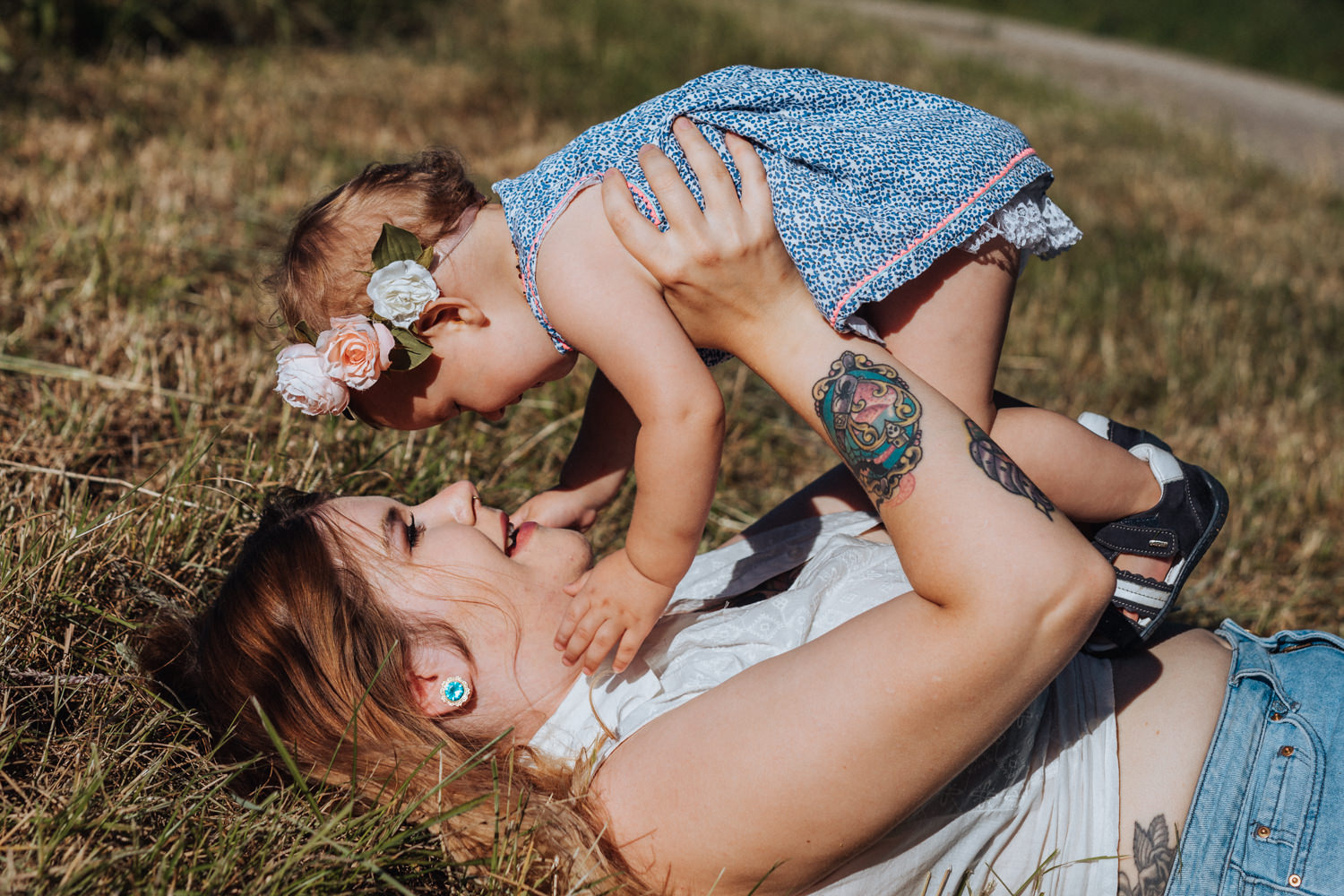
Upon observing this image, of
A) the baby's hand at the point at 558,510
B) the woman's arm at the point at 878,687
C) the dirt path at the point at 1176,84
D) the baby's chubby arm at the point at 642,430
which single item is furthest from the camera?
the dirt path at the point at 1176,84

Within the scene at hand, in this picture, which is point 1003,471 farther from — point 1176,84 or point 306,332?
point 1176,84

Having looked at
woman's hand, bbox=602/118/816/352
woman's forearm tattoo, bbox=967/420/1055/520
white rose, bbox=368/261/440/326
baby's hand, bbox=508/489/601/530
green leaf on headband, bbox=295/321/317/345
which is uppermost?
woman's hand, bbox=602/118/816/352

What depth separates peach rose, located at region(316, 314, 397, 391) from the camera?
6.32ft

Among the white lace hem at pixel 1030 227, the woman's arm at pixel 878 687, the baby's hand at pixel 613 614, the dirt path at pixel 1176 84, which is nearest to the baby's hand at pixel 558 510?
the baby's hand at pixel 613 614

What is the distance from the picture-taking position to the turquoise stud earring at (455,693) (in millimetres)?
1753

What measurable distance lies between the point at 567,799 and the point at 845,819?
1.44 ft

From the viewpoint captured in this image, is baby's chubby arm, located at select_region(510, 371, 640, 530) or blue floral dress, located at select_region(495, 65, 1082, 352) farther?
baby's chubby arm, located at select_region(510, 371, 640, 530)

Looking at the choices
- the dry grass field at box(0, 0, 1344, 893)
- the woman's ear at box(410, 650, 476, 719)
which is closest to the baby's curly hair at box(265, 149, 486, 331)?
the dry grass field at box(0, 0, 1344, 893)

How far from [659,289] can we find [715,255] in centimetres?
16

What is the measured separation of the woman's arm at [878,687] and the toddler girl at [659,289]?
0.25m

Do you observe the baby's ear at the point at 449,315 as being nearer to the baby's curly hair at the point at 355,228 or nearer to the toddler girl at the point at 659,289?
the toddler girl at the point at 659,289

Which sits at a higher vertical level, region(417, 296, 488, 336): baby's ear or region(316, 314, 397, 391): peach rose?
region(417, 296, 488, 336): baby's ear

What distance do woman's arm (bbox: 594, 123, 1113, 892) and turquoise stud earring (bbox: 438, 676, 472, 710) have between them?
0.30 m

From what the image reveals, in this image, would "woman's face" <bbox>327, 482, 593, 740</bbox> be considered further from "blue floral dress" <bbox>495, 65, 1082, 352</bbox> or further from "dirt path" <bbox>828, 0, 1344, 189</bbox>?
"dirt path" <bbox>828, 0, 1344, 189</bbox>
